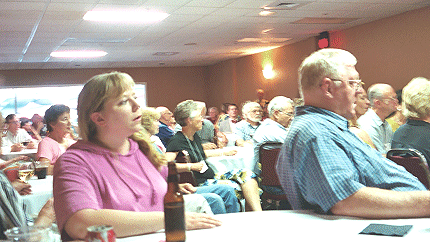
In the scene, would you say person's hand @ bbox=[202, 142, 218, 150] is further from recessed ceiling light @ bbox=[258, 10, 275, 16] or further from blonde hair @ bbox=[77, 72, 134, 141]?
blonde hair @ bbox=[77, 72, 134, 141]

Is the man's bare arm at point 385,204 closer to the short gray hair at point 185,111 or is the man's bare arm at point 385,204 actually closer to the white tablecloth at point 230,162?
the short gray hair at point 185,111

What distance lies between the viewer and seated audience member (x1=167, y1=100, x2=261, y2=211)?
3848 millimetres

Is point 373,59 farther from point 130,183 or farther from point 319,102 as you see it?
point 130,183

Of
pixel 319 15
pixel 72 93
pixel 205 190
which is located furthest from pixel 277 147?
pixel 72 93

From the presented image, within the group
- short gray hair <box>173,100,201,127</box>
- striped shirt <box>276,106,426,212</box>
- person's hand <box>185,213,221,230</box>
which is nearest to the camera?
person's hand <box>185,213,221,230</box>

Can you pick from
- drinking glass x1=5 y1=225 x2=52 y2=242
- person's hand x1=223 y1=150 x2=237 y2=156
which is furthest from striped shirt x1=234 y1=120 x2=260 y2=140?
drinking glass x1=5 y1=225 x2=52 y2=242

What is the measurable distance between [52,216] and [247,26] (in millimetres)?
6757

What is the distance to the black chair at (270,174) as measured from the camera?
3.70 m

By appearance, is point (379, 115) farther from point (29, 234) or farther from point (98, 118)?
point (29, 234)

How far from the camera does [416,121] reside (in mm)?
3127

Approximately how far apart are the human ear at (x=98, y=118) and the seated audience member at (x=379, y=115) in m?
3.21

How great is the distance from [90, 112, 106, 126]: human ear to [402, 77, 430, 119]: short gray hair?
2416mm

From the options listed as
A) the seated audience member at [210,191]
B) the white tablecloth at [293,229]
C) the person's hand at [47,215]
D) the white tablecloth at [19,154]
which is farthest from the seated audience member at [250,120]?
the white tablecloth at [293,229]

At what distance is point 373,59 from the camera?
28.0 ft
